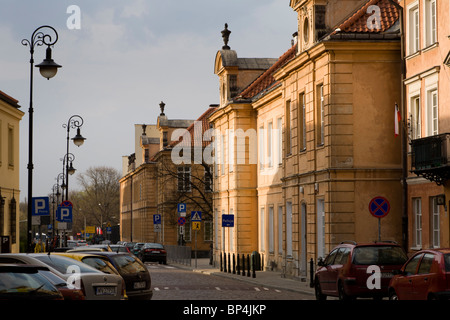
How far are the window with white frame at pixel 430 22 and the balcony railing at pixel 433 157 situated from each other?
11.2 ft

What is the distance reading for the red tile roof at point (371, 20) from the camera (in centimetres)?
3528

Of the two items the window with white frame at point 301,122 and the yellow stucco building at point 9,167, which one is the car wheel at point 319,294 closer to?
the window with white frame at point 301,122

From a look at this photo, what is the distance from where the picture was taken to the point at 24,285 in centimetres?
1310

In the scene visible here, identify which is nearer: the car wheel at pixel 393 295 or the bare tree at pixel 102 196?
the car wheel at pixel 393 295

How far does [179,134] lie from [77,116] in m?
40.0

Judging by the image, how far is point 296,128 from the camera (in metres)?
39.3

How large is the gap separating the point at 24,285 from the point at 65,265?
553 centimetres

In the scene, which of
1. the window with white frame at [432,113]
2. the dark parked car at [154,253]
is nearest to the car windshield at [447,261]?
the window with white frame at [432,113]

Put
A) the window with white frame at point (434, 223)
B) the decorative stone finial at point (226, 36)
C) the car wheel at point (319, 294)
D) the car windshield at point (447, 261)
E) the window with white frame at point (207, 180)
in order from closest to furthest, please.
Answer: the car windshield at point (447, 261) → the car wheel at point (319, 294) → the window with white frame at point (434, 223) → the decorative stone finial at point (226, 36) → the window with white frame at point (207, 180)

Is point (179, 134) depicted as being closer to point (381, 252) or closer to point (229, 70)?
point (229, 70)

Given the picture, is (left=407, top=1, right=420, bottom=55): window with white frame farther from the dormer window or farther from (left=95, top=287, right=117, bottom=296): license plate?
(left=95, top=287, right=117, bottom=296): license plate

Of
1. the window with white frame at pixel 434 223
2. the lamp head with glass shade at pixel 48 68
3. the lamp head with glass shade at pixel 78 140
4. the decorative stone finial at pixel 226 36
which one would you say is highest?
the decorative stone finial at pixel 226 36

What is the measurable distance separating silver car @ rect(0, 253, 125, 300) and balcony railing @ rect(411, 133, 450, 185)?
1278 cm
